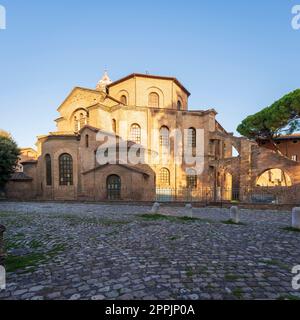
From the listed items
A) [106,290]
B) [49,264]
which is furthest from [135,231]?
[106,290]

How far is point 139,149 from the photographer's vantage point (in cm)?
2144

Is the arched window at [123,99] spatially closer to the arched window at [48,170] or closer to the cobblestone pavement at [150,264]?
the arched window at [48,170]

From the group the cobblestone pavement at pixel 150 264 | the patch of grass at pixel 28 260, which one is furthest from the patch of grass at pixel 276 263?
the patch of grass at pixel 28 260

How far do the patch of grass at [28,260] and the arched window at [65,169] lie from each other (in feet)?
60.7

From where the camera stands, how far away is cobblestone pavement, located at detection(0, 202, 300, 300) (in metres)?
3.13

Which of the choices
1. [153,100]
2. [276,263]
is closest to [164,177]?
[153,100]

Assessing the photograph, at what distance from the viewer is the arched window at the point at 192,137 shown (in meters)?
26.2

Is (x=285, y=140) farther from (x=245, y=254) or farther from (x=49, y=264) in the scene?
(x=49, y=264)

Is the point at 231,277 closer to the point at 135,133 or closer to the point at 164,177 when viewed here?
the point at 164,177

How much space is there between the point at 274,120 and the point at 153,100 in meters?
15.8

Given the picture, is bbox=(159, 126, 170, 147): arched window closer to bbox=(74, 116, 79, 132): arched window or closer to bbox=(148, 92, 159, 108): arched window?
bbox=(148, 92, 159, 108): arched window

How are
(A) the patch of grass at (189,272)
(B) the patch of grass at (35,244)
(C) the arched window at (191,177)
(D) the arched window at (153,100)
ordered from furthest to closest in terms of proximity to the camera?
(D) the arched window at (153,100)
(C) the arched window at (191,177)
(B) the patch of grass at (35,244)
(A) the patch of grass at (189,272)

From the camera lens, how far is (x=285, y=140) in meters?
30.2

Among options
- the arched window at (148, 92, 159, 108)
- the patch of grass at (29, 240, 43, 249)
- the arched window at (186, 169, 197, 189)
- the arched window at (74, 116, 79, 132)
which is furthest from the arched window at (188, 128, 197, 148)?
the patch of grass at (29, 240, 43, 249)
